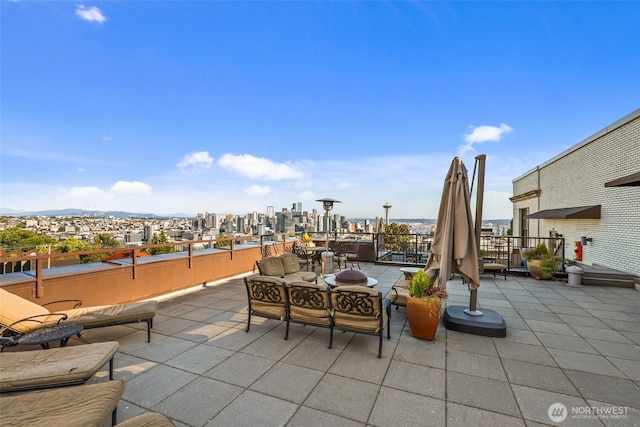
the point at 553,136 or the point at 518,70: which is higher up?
the point at 518,70

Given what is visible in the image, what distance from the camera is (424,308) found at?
10.5 ft

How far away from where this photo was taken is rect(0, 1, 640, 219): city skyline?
7.31m

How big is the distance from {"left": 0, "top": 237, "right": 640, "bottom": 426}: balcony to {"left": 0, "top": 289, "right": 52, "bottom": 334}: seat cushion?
48 cm

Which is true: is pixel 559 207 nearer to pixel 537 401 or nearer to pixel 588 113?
pixel 588 113

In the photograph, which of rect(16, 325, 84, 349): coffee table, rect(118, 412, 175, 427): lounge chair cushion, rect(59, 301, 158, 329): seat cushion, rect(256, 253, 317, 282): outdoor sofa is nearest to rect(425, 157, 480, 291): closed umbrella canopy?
rect(256, 253, 317, 282): outdoor sofa

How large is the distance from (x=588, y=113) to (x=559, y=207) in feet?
12.9

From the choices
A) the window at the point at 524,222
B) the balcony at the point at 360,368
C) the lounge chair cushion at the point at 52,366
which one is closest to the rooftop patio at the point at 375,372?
the balcony at the point at 360,368

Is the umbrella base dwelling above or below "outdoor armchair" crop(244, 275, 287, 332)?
below

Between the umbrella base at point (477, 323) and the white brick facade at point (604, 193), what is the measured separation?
18.6 ft

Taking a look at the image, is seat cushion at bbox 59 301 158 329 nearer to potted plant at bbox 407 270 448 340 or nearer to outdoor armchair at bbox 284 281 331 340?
outdoor armchair at bbox 284 281 331 340

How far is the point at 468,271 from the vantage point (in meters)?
3.56

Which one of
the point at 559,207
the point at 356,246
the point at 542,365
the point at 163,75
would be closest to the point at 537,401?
the point at 542,365

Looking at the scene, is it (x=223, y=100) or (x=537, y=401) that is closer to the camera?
(x=537, y=401)

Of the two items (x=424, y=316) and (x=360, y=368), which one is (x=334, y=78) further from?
(x=360, y=368)
